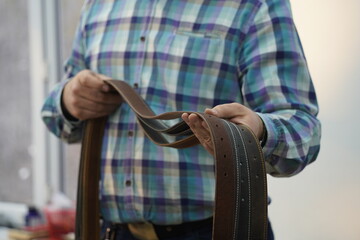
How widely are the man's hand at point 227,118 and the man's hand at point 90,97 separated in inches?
12.7

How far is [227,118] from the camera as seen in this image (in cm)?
78

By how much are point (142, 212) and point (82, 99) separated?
23 centimetres

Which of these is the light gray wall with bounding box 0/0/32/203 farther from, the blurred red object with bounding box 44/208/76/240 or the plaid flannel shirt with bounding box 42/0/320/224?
the plaid flannel shirt with bounding box 42/0/320/224

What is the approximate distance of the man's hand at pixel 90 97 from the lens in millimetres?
1032

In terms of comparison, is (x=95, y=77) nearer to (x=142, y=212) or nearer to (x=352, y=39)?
(x=142, y=212)

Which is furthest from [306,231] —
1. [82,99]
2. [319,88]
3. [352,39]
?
[82,99]

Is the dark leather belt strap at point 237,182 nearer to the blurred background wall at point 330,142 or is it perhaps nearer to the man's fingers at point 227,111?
the man's fingers at point 227,111

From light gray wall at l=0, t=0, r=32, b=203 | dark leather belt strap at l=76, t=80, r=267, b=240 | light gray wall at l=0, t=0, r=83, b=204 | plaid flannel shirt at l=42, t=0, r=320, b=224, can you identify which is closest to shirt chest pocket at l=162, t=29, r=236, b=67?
plaid flannel shirt at l=42, t=0, r=320, b=224

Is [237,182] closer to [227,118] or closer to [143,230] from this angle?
[227,118]

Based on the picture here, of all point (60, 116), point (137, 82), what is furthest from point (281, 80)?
point (60, 116)

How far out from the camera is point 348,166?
111 centimetres

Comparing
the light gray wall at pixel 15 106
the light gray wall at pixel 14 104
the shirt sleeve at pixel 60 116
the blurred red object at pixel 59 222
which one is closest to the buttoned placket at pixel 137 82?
the shirt sleeve at pixel 60 116

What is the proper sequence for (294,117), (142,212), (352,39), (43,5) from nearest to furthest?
(294,117) → (142,212) → (352,39) → (43,5)

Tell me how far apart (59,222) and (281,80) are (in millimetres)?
1337
